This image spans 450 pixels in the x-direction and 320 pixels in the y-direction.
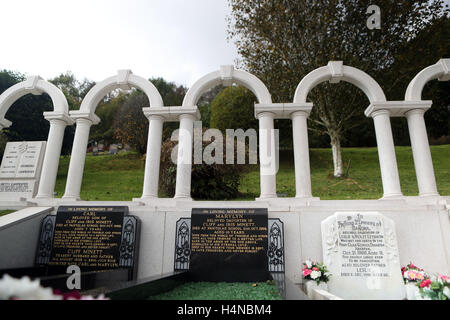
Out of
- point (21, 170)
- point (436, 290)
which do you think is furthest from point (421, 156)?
point (21, 170)

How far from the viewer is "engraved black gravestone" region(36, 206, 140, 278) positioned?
6.81m

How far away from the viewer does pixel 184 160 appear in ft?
29.5

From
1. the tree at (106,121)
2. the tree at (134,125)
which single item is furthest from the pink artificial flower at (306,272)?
the tree at (106,121)

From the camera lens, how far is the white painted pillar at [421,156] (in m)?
8.30

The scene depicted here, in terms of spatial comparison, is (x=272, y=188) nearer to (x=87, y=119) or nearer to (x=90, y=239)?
(x=90, y=239)

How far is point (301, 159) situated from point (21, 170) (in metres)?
9.92

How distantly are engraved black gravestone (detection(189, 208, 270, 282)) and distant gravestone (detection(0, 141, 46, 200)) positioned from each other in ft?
21.8

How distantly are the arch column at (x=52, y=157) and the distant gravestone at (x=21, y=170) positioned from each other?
48 centimetres

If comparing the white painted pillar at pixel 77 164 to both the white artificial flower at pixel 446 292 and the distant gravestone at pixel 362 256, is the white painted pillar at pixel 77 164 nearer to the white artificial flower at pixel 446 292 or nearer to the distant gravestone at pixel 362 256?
the distant gravestone at pixel 362 256

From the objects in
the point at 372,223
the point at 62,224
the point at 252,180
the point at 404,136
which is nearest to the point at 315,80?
the point at 372,223

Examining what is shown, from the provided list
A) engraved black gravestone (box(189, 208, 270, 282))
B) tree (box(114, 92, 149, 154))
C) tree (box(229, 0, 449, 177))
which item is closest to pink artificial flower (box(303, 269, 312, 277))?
engraved black gravestone (box(189, 208, 270, 282))

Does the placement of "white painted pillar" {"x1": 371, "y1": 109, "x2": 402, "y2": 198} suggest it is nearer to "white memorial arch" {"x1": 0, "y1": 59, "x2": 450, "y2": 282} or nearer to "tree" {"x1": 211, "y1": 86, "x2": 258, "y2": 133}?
"white memorial arch" {"x1": 0, "y1": 59, "x2": 450, "y2": 282}

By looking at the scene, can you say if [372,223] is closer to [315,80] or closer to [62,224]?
[315,80]
